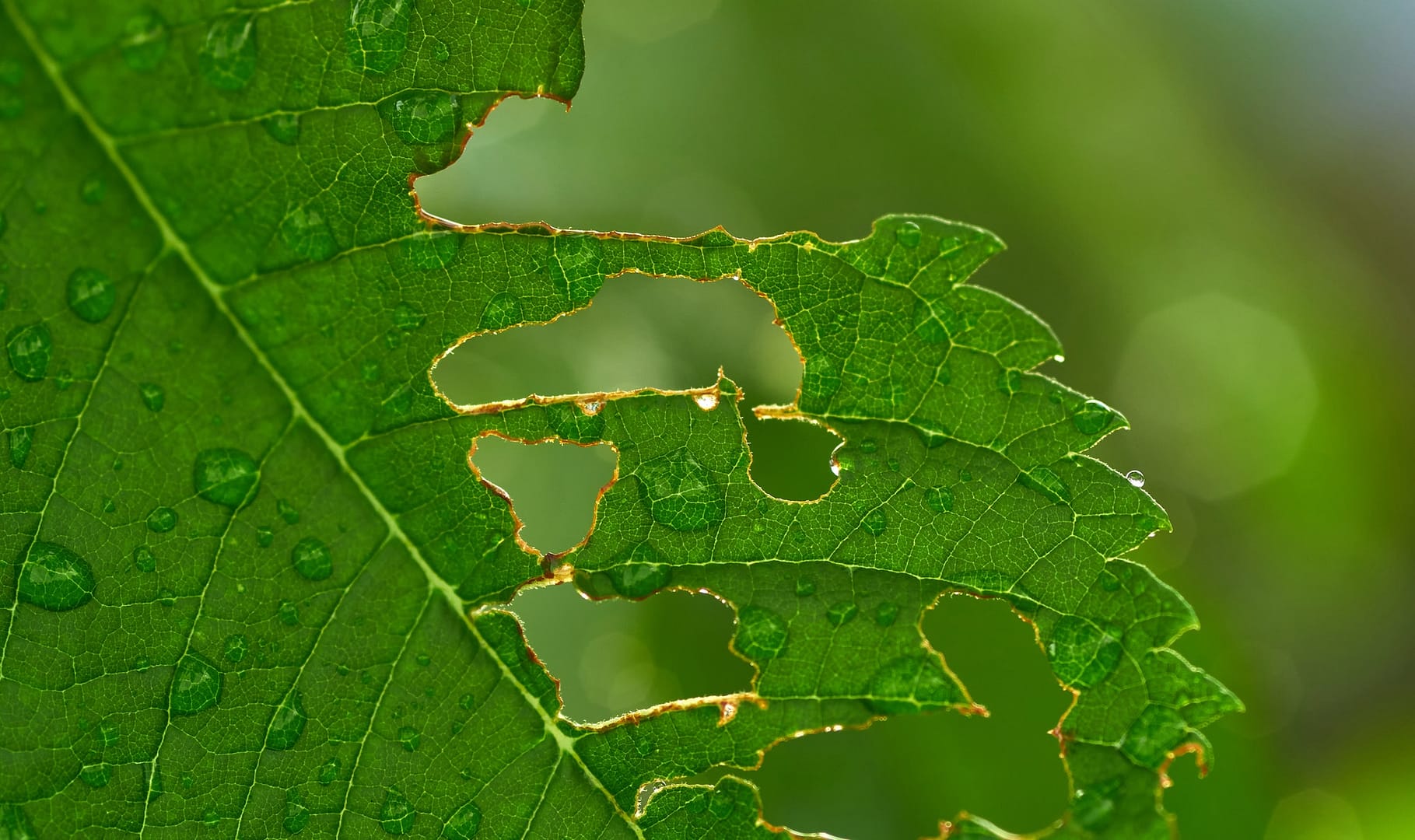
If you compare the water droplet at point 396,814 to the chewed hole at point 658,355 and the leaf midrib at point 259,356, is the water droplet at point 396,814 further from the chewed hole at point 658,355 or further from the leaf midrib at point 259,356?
the chewed hole at point 658,355

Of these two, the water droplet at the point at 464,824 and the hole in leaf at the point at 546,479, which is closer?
the water droplet at the point at 464,824

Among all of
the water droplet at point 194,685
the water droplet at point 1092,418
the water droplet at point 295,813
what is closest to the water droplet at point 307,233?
the water droplet at point 194,685

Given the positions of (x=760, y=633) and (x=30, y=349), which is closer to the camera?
(x=30, y=349)

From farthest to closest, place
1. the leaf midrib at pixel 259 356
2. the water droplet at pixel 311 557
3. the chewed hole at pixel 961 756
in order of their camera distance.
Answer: the chewed hole at pixel 961 756, the water droplet at pixel 311 557, the leaf midrib at pixel 259 356

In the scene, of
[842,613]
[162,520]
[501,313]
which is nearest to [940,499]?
[842,613]

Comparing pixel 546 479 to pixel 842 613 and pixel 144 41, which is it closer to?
pixel 842 613

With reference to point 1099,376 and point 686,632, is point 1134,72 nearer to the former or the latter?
point 1099,376

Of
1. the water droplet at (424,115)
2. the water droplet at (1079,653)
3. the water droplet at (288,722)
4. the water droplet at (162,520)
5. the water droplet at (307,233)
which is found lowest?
the water droplet at (288,722)

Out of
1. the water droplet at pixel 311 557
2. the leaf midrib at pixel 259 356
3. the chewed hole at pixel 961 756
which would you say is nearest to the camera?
the leaf midrib at pixel 259 356
